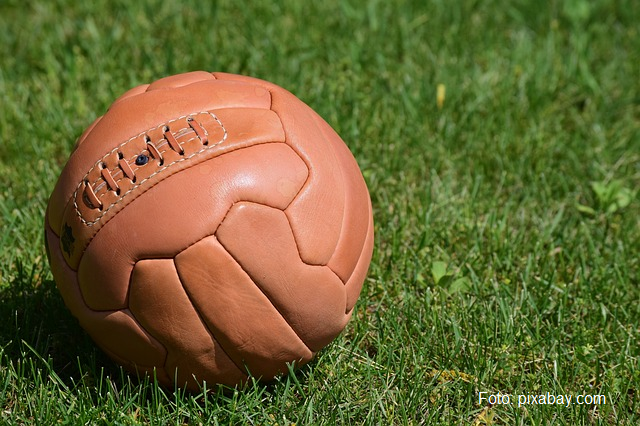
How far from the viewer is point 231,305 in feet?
8.83

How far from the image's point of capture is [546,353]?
334 centimetres

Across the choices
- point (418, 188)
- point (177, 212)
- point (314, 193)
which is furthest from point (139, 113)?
point (418, 188)

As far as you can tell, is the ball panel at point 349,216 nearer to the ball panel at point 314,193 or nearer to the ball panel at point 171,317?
the ball panel at point 314,193

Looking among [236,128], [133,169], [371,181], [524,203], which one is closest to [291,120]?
[236,128]

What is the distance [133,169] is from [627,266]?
2.28m

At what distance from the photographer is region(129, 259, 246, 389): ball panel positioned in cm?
267

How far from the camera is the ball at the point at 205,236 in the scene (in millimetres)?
2674

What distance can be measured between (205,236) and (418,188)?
180 centimetres

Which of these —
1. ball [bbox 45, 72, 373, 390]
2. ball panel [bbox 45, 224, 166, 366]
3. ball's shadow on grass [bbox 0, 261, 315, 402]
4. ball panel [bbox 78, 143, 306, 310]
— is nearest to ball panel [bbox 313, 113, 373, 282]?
ball [bbox 45, 72, 373, 390]

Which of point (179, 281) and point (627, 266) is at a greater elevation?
point (179, 281)

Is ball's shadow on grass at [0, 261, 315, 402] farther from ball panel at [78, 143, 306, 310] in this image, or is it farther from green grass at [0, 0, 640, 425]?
ball panel at [78, 143, 306, 310]

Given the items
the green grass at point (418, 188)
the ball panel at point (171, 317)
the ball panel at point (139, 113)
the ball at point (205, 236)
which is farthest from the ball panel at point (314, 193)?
the green grass at point (418, 188)

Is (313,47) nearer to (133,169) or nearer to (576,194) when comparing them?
(576,194)

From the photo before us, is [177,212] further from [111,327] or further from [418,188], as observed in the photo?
[418,188]
